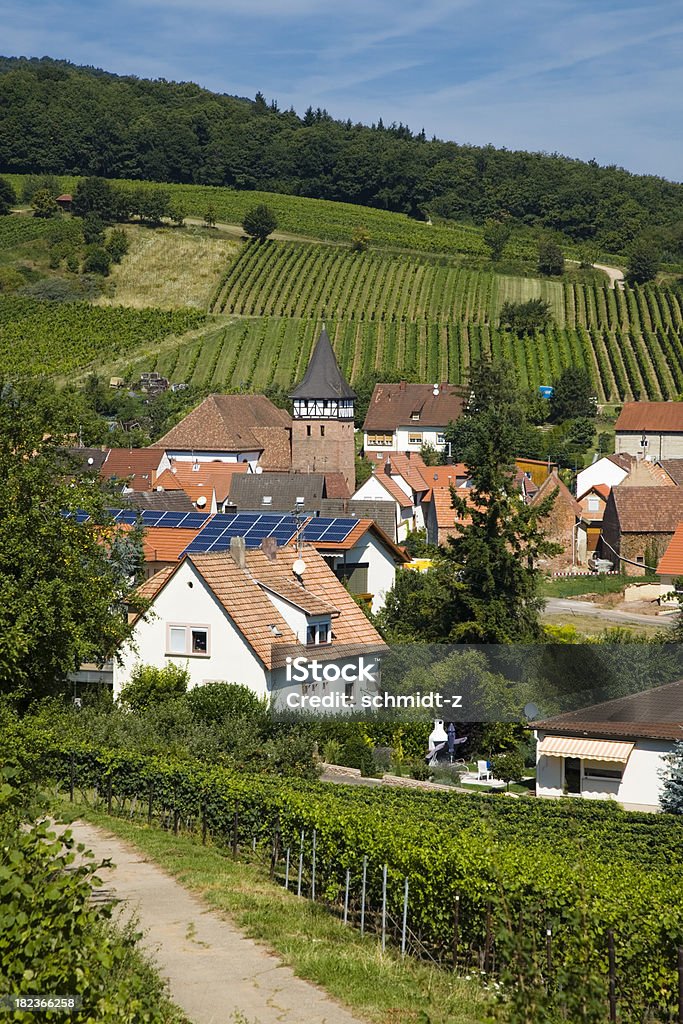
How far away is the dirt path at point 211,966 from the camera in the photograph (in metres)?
12.8

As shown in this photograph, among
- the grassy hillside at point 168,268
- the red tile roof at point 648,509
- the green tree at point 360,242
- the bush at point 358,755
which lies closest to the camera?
the bush at point 358,755

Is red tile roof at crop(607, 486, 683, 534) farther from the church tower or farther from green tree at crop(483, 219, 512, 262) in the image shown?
green tree at crop(483, 219, 512, 262)

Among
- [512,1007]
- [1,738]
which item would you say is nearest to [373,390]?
[1,738]

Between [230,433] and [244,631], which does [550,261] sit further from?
[244,631]

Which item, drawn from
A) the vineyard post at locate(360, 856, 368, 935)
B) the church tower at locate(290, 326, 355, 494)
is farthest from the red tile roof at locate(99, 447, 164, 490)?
the vineyard post at locate(360, 856, 368, 935)

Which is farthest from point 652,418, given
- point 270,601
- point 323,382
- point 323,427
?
point 270,601

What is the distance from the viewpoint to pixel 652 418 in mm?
86688

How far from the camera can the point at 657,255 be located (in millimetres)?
146500

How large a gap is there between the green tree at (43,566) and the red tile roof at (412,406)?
6962cm

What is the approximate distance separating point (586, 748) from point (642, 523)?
113 ft

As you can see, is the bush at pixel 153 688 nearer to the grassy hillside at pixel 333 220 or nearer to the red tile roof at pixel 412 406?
the red tile roof at pixel 412 406

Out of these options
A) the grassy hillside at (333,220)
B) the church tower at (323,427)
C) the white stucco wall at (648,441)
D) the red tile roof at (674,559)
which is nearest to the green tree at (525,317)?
the white stucco wall at (648,441)

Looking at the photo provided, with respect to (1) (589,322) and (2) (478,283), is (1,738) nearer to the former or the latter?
(1) (589,322)

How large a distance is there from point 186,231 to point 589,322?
169 feet
